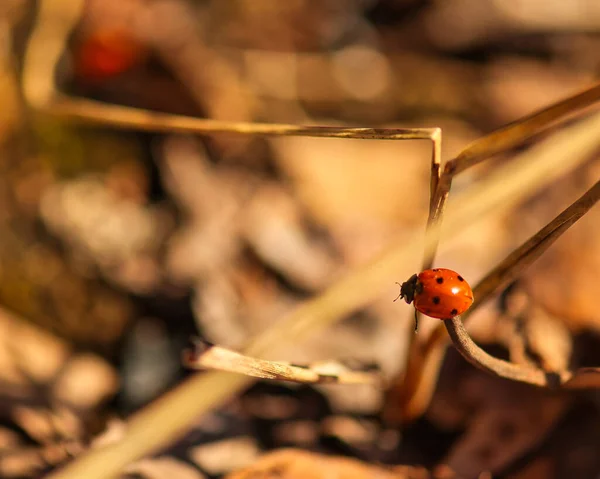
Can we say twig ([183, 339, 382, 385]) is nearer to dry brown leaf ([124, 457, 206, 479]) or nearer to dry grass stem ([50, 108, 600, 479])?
dry grass stem ([50, 108, 600, 479])

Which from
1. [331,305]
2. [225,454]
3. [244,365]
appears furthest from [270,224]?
[244,365]

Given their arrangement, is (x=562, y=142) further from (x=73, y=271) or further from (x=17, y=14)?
(x=17, y=14)

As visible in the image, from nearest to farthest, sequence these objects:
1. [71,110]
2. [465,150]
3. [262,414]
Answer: [465,150] → [262,414] → [71,110]

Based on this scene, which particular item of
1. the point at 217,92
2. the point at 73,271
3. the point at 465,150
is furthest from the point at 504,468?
the point at 217,92

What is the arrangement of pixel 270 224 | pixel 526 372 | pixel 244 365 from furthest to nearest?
1. pixel 270 224
2. pixel 526 372
3. pixel 244 365

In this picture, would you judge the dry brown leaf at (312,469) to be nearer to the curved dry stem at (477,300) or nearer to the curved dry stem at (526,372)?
the curved dry stem at (477,300)

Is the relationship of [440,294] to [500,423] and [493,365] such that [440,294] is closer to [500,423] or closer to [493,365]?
[493,365]
